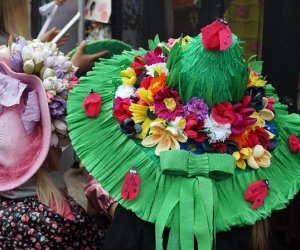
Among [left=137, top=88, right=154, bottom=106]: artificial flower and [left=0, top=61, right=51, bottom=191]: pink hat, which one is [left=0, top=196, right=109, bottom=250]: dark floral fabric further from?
[left=137, top=88, right=154, bottom=106]: artificial flower

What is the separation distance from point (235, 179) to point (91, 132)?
48 centimetres

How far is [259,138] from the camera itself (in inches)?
69.9

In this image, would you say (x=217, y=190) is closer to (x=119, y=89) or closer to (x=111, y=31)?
(x=119, y=89)

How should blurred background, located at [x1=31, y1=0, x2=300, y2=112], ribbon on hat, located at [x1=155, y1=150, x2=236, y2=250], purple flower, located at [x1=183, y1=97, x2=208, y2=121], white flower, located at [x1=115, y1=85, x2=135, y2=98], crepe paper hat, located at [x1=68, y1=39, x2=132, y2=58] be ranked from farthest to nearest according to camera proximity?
1. blurred background, located at [x1=31, y1=0, x2=300, y2=112]
2. crepe paper hat, located at [x1=68, y1=39, x2=132, y2=58]
3. white flower, located at [x1=115, y1=85, x2=135, y2=98]
4. purple flower, located at [x1=183, y1=97, x2=208, y2=121]
5. ribbon on hat, located at [x1=155, y1=150, x2=236, y2=250]

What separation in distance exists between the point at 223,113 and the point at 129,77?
35 cm

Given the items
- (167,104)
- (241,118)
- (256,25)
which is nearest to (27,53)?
(167,104)

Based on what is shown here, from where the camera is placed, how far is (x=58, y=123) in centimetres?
193

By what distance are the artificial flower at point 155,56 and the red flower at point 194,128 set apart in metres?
0.26

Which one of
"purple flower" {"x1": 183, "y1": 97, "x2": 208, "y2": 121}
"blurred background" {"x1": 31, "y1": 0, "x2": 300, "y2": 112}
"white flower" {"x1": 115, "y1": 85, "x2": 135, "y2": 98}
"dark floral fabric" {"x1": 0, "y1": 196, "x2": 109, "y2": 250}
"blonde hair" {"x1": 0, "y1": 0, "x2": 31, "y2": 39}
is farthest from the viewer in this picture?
"blurred background" {"x1": 31, "y1": 0, "x2": 300, "y2": 112}

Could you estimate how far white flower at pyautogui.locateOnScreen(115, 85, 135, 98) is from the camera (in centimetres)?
178

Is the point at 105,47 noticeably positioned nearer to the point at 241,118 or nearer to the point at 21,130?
the point at 21,130

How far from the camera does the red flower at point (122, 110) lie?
1.73 m

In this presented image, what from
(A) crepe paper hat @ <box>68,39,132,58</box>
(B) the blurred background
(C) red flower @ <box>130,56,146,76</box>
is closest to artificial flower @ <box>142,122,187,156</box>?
(C) red flower @ <box>130,56,146,76</box>

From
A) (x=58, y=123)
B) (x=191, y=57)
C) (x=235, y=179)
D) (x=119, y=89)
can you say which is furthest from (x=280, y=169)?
(x=58, y=123)
